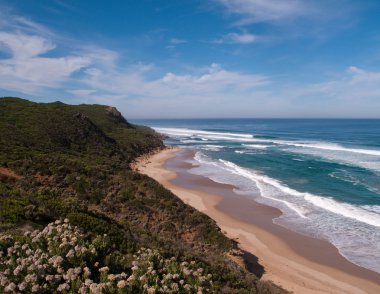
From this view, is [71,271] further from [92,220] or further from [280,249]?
[280,249]

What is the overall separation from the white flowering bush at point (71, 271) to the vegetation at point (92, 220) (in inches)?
0.8

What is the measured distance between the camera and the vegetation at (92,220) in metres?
5.26

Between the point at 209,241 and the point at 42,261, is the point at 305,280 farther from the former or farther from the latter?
the point at 42,261

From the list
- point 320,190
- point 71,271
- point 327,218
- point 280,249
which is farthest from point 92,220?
point 320,190

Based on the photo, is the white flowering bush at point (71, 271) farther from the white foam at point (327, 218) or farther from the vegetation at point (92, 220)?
the white foam at point (327, 218)

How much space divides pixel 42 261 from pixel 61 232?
4.99 feet

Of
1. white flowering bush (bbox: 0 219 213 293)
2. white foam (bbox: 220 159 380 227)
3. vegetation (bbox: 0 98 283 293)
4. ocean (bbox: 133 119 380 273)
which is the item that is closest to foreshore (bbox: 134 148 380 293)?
ocean (bbox: 133 119 380 273)

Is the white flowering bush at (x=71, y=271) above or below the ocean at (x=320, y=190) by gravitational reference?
above

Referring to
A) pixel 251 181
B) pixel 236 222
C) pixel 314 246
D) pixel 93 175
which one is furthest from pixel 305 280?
pixel 251 181

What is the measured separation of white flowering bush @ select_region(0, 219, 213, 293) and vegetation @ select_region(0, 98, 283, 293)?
0.02m

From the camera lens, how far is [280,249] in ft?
54.8

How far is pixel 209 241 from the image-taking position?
14.7 meters

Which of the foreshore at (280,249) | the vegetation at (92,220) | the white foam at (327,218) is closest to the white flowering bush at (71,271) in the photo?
the vegetation at (92,220)

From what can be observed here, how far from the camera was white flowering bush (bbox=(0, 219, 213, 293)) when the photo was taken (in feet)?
14.6
